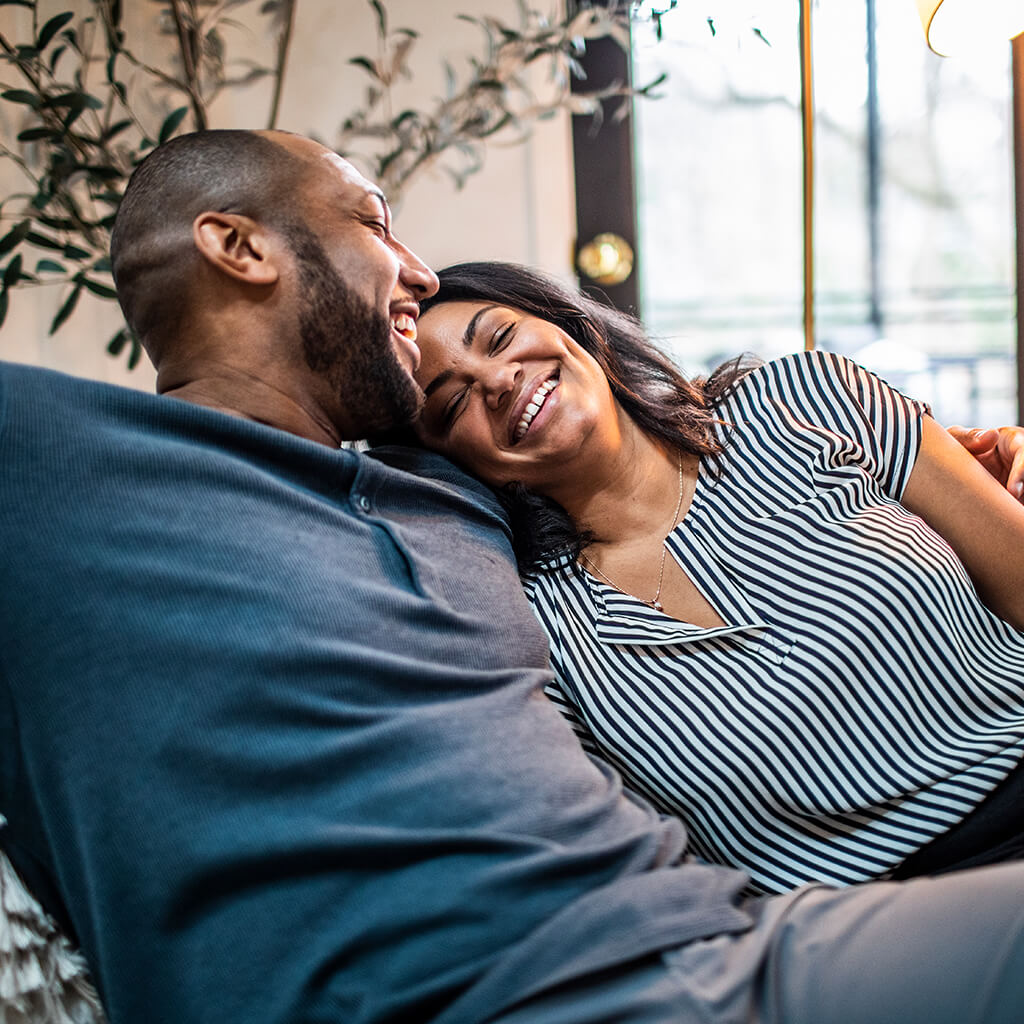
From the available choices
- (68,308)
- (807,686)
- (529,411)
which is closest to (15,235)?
(68,308)

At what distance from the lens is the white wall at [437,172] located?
2422 millimetres

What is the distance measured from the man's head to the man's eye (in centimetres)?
17

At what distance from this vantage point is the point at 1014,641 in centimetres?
121

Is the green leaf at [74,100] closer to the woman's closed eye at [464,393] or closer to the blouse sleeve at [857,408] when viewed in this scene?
the woman's closed eye at [464,393]

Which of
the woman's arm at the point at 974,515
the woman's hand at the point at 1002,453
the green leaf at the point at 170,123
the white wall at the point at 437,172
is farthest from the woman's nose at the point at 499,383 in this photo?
the white wall at the point at 437,172

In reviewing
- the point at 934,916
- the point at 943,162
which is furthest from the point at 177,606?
the point at 943,162

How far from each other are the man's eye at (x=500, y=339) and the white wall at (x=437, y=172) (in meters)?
1.25

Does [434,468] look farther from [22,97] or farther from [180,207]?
[22,97]

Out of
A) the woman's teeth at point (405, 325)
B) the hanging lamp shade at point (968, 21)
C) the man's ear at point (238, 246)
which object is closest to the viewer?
the man's ear at point (238, 246)

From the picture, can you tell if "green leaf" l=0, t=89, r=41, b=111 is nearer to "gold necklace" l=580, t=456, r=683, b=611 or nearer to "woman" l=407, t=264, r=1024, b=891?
"woman" l=407, t=264, r=1024, b=891

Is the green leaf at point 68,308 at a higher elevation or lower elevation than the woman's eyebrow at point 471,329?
higher

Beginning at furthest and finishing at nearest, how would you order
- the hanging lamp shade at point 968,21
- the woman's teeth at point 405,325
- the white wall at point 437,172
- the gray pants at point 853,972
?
the white wall at point 437,172
the hanging lamp shade at point 968,21
the woman's teeth at point 405,325
the gray pants at point 853,972

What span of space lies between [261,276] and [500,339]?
0.33 metres

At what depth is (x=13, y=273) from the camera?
181 cm
